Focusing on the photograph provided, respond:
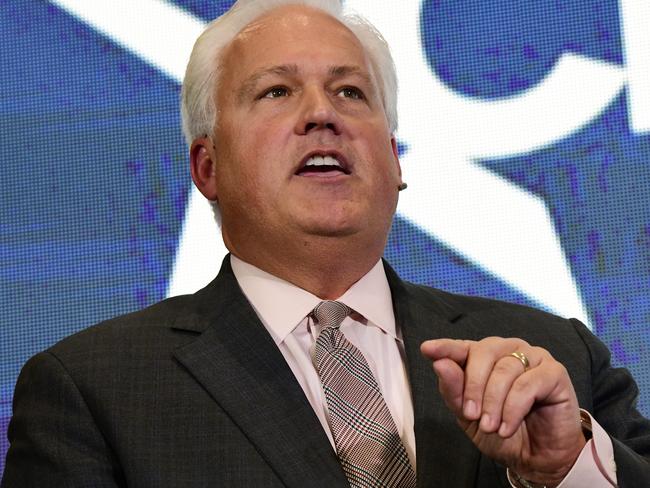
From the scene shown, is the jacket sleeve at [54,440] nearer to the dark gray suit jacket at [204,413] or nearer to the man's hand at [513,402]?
the dark gray suit jacket at [204,413]

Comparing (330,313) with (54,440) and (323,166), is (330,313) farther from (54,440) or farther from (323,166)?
(54,440)

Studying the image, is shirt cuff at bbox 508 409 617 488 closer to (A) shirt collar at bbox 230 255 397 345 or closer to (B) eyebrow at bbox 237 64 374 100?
(A) shirt collar at bbox 230 255 397 345

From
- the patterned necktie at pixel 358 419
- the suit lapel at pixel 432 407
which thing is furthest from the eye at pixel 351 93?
the patterned necktie at pixel 358 419

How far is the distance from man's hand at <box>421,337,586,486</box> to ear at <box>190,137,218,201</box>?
0.82m

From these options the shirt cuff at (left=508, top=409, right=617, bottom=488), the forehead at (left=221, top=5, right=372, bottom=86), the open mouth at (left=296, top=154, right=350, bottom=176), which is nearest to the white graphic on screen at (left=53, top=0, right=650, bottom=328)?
the forehead at (left=221, top=5, right=372, bottom=86)

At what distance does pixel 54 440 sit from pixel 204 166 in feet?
2.25

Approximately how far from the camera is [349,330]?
192 centimetres

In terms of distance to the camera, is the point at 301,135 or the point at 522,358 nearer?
the point at 522,358

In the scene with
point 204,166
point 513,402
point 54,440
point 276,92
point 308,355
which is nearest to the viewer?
point 513,402

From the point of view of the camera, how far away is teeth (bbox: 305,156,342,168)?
77.7 inches

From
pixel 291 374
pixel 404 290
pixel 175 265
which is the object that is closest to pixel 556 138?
pixel 404 290

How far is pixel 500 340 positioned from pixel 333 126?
2.03 feet

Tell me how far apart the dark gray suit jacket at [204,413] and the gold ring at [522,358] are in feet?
0.78

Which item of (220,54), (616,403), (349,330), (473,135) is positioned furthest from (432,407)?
(473,135)
